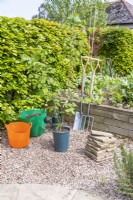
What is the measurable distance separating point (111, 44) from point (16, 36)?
162 inches

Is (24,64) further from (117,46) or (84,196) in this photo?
(117,46)

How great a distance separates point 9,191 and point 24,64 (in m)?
2.04

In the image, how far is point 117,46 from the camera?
6898 mm

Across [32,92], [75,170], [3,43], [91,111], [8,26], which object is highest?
[8,26]

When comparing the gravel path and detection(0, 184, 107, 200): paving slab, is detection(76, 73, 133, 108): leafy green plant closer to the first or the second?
the gravel path

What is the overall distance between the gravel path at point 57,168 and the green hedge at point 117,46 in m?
4.43

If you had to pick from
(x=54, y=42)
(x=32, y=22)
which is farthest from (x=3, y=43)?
(x=54, y=42)

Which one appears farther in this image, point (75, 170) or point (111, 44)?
point (111, 44)

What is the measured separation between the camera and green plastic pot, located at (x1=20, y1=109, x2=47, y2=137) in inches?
126

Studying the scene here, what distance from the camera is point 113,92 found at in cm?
404

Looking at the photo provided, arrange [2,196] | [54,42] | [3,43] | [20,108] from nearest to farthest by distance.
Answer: [2,196], [3,43], [20,108], [54,42]

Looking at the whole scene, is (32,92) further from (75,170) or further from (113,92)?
(75,170)

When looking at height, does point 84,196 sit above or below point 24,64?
below

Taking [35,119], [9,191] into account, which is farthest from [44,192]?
[35,119]
